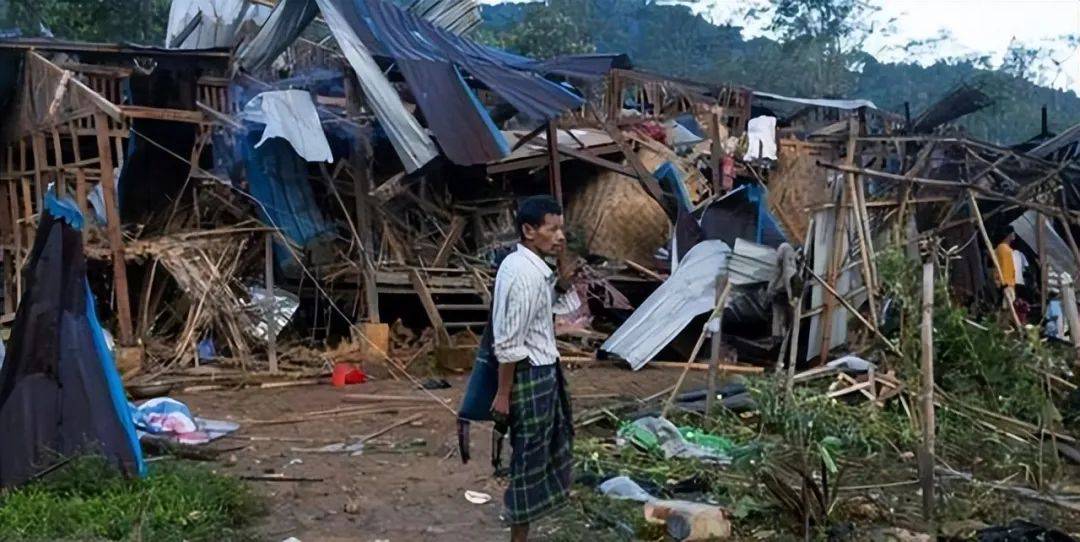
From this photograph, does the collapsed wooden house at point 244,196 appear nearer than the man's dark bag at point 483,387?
No

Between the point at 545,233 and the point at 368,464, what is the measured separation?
314cm

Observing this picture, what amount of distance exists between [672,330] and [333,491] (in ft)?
19.6

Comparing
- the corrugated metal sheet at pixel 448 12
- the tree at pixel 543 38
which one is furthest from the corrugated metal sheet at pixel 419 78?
the tree at pixel 543 38

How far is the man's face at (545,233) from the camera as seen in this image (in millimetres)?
4965

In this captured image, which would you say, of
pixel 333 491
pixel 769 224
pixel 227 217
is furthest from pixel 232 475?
pixel 769 224

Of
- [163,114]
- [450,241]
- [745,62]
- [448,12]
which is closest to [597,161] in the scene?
[450,241]

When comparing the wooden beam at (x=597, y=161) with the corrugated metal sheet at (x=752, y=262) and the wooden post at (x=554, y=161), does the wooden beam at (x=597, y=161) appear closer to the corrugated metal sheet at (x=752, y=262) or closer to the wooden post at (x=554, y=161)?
the wooden post at (x=554, y=161)

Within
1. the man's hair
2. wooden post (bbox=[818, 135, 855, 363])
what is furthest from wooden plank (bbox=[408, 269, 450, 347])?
the man's hair

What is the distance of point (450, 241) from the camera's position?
1311cm

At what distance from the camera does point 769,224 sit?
42.2 feet

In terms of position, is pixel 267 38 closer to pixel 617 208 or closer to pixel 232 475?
pixel 617 208

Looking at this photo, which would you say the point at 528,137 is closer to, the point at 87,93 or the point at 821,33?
the point at 87,93

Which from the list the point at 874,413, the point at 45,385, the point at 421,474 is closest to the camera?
the point at 45,385

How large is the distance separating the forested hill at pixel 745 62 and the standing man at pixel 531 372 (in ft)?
69.6
